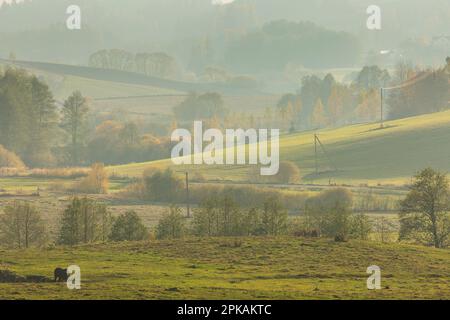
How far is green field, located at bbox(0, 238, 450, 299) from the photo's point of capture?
139 feet

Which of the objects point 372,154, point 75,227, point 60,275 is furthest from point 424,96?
point 60,275

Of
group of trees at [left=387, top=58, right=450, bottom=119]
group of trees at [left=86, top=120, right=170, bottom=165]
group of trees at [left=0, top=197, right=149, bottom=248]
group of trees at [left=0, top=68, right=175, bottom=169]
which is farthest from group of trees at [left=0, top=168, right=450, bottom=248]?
group of trees at [left=387, top=58, right=450, bottom=119]

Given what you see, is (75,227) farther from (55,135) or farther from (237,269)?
(55,135)

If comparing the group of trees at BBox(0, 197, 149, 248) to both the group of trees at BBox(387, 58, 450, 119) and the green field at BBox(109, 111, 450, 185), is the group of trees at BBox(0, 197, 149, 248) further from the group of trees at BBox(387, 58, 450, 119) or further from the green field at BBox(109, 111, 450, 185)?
the group of trees at BBox(387, 58, 450, 119)

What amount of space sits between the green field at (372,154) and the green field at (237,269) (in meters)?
67.0

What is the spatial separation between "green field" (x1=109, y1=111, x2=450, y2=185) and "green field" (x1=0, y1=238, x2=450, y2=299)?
2639 inches

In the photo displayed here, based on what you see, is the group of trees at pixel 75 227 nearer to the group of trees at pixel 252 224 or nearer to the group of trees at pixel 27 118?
the group of trees at pixel 252 224

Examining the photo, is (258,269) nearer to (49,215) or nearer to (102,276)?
(102,276)

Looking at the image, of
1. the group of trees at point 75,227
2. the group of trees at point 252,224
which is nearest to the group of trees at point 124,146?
the group of trees at point 75,227

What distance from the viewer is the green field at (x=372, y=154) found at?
132 metres

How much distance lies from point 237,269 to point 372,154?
96.3 meters

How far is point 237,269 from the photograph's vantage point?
167ft

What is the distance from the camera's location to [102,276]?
47.3 metres

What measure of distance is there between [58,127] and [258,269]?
149 m
